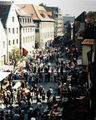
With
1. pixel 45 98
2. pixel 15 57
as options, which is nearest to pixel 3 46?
pixel 15 57

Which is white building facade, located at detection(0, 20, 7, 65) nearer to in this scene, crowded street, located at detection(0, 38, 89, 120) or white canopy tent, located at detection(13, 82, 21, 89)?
crowded street, located at detection(0, 38, 89, 120)

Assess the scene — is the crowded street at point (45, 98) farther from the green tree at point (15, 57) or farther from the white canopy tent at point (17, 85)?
the green tree at point (15, 57)

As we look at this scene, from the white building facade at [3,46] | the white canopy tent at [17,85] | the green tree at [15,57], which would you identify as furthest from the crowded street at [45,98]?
the white building facade at [3,46]

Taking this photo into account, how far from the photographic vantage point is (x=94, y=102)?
893 centimetres

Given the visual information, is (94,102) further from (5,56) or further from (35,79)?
(5,56)

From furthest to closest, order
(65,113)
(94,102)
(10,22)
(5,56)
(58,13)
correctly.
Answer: (58,13) → (10,22) → (5,56) → (65,113) → (94,102)

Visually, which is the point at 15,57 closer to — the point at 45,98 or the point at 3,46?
the point at 3,46

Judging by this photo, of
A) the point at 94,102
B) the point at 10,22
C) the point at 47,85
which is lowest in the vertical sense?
the point at 47,85

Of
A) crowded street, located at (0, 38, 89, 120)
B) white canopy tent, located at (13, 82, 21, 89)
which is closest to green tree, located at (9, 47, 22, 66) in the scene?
crowded street, located at (0, 38, 89, 120)

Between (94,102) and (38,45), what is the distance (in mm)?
59670

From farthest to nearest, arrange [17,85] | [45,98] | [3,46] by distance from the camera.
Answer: [3,46]
[17,85]
[45,98]

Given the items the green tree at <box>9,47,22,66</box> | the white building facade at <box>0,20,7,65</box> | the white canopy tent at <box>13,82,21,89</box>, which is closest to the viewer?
the white canopy tent at <box>13,82,21,89</box>

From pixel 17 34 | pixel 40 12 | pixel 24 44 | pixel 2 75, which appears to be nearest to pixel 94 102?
pixel 2 75

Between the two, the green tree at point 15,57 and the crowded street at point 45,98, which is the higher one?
the green tree at point 15,57
